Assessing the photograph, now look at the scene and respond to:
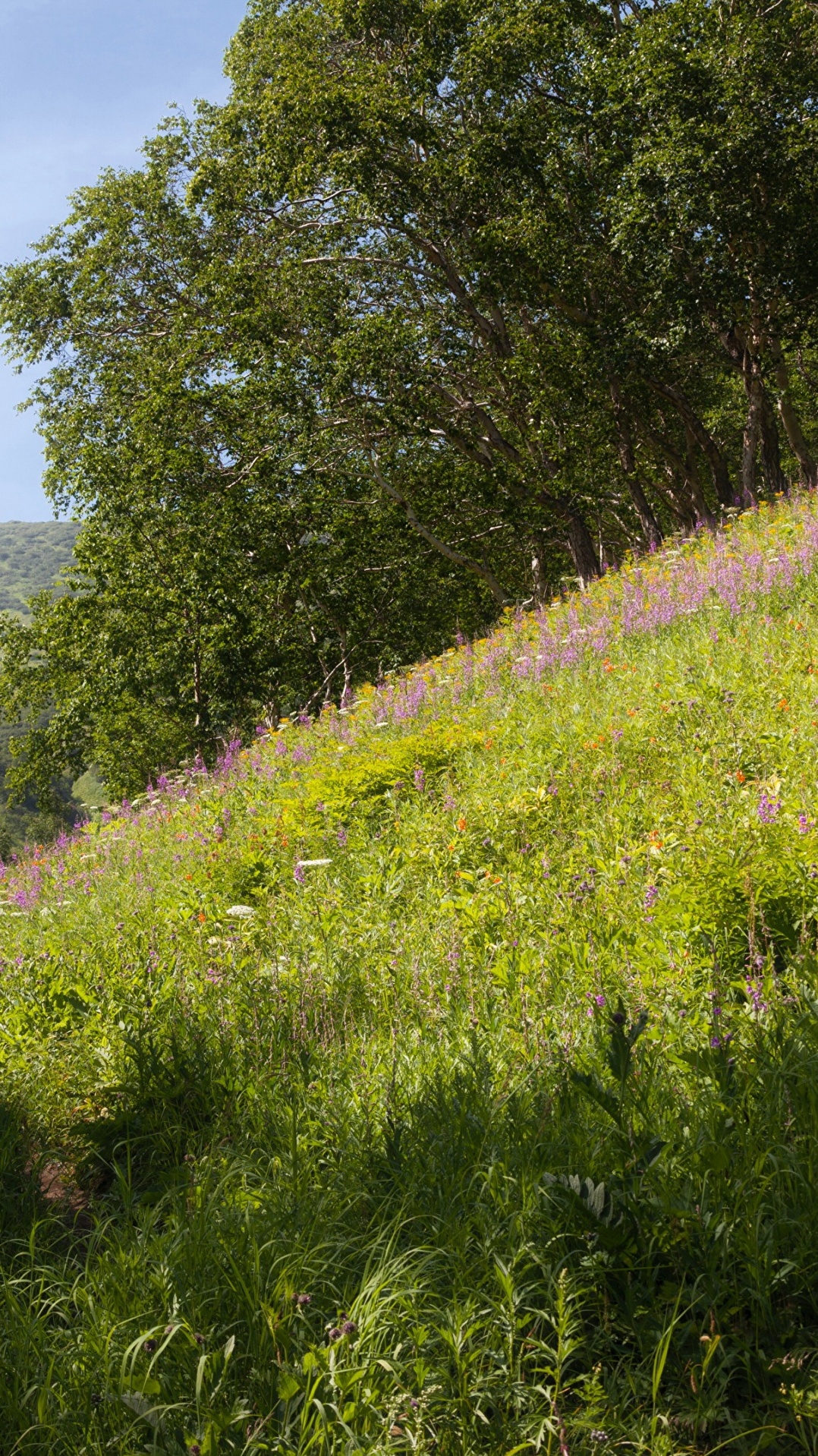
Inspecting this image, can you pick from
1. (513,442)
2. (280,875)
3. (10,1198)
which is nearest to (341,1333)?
(10,1198)

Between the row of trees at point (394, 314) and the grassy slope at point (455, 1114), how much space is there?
1297 cm

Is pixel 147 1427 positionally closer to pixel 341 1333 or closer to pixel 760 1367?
pixel 341 1333

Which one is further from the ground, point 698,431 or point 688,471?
point 698,431

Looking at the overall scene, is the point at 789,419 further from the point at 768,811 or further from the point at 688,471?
the point at 768,811

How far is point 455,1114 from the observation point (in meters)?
2.85

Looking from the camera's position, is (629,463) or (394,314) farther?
(629,463)

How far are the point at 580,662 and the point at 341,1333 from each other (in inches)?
282

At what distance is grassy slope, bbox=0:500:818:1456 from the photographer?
202 cm

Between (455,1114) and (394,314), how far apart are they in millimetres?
17013

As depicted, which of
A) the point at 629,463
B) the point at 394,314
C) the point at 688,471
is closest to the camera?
the point at 394,314


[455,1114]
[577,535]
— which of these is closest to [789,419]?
[577,535]

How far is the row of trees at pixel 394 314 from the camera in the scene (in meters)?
16.0

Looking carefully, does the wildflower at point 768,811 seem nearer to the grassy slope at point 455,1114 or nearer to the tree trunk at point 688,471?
the grassy slope at point 455,1114

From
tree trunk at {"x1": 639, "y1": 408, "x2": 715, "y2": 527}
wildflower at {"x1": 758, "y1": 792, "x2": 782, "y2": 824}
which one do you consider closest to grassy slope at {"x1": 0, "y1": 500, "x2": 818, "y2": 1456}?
wildflower at {"x1": 758, "y1": 792, "x2": 782, "y2": 824}
